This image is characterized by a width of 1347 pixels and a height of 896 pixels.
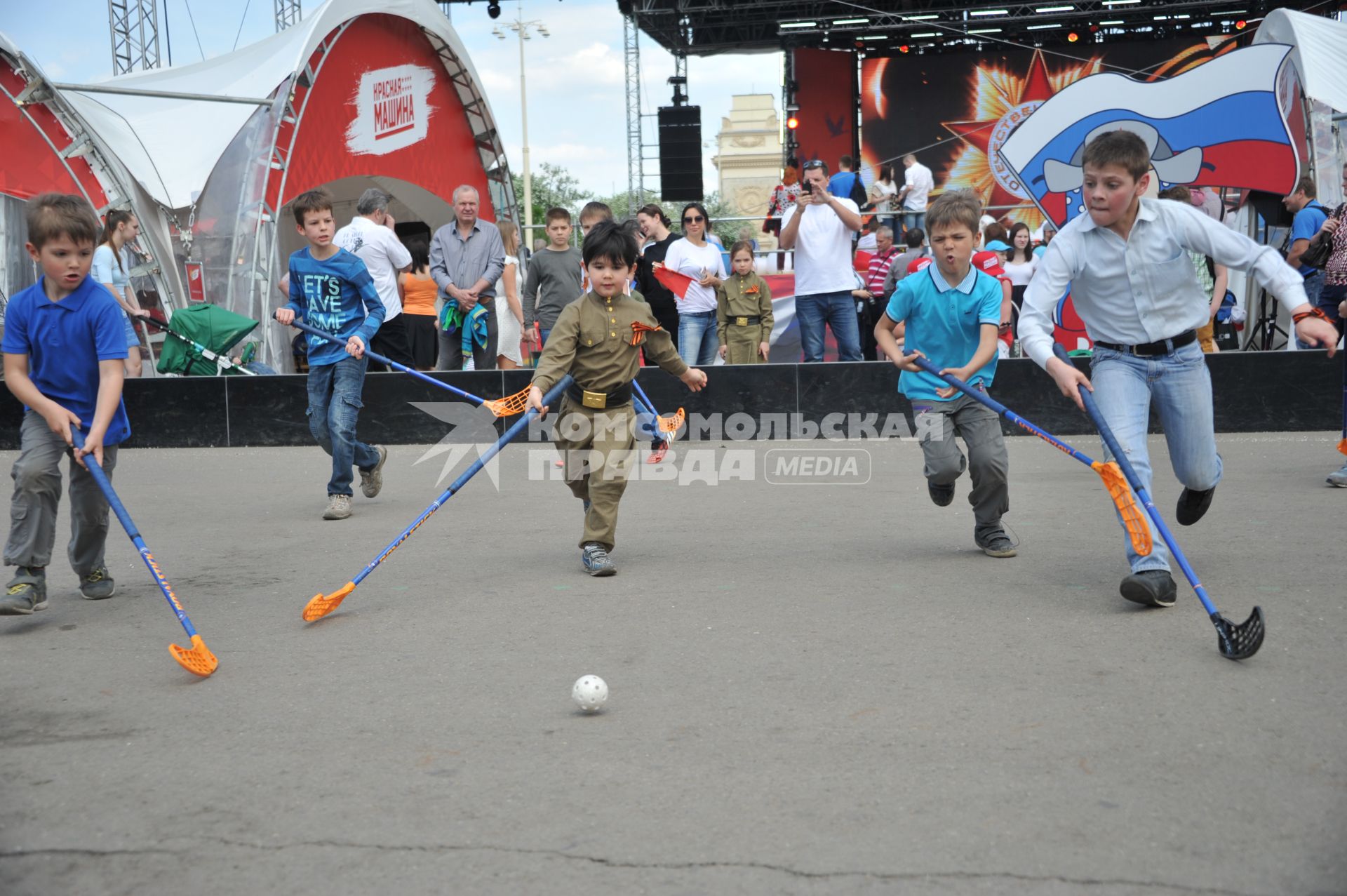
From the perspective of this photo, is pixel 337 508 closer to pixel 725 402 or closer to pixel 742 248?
pixel 725 402

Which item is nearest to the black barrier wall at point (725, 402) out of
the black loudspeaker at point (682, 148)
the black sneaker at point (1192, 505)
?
the black sneaker at point (1192, 505)

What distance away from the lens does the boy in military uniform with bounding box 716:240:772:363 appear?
1160 cm

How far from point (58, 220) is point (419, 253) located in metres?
9.59

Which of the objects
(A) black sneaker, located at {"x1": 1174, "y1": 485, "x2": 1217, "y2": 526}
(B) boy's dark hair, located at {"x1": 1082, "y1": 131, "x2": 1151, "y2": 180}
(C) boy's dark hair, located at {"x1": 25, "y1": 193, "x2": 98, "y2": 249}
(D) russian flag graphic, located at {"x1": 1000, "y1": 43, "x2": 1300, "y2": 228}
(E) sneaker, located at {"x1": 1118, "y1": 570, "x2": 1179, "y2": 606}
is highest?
(D) russian flag graphic, located at {"x1": 1000, "y1": 43, "x2": 1300, "y2": 228}

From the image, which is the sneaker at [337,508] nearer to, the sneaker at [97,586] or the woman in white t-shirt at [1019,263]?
the sneaker at [97,586]

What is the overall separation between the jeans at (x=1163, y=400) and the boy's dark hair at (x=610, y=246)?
2.14 meters

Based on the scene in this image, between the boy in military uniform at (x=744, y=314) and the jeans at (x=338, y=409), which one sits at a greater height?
the boy in military uniform at (x=744, y=314)

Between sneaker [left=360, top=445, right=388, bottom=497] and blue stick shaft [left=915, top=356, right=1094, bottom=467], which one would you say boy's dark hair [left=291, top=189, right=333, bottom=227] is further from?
blue stick shaft [left=915, top=356, right=1094, bottom=467]

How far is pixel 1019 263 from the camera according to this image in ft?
45.0

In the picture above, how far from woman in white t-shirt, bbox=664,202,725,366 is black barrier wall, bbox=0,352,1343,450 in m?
0.45

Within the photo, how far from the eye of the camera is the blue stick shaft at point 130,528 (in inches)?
175

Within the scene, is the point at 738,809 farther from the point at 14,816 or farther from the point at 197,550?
the point at 197,550

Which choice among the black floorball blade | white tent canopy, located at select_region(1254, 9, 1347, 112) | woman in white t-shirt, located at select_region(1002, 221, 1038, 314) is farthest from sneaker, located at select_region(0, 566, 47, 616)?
white tent canopy, located at select_region(1254, 9, 1347, 112)

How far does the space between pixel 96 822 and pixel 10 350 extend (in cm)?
277
